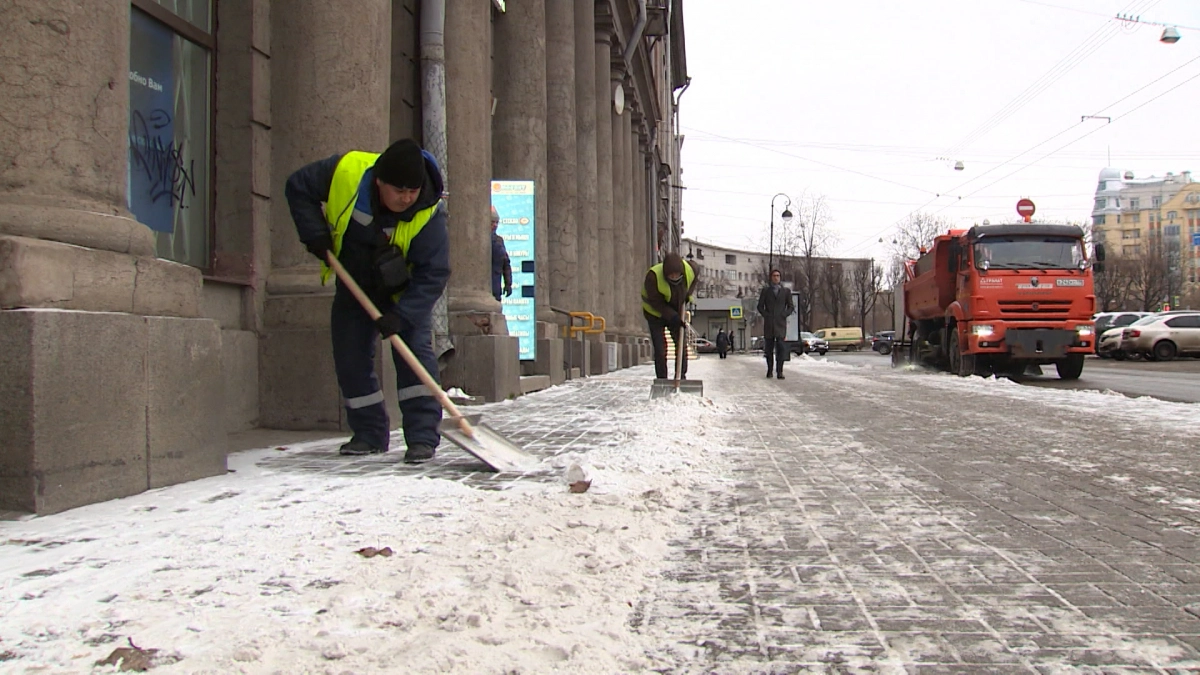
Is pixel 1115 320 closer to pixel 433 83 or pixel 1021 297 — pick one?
pixel 1021 297

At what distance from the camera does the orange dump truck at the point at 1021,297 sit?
1511 centimetres

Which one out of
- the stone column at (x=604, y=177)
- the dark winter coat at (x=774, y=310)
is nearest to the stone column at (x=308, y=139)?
the dark winter coat at (x=774, y=310)

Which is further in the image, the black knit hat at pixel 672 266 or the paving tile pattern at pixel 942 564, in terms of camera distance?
the black knit hat at pixel 672 266

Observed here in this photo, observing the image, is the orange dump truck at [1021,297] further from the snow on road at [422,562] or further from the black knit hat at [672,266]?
the snow on road at [422,562]

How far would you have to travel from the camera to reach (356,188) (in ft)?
15.3

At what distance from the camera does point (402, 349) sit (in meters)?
4.61

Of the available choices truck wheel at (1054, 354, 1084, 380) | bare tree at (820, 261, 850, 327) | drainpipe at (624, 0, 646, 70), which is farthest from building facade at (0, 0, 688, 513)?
bare tree at (820, 261, 850, 327)

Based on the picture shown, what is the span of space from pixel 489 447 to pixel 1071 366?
1444cm

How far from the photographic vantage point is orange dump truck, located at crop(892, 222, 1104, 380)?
15.1m

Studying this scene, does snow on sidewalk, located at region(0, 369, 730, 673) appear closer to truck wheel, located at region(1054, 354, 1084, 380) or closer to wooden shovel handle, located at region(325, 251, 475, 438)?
wooden shovel handle, located at region(325, 251, 475, 438)

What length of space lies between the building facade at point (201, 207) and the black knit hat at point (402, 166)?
1057 mm

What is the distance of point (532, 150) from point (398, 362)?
8934 millimetres

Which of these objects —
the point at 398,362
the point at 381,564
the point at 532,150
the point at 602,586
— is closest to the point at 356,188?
the point at 398,362

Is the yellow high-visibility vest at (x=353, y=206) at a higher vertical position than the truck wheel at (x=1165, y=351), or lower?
higher
